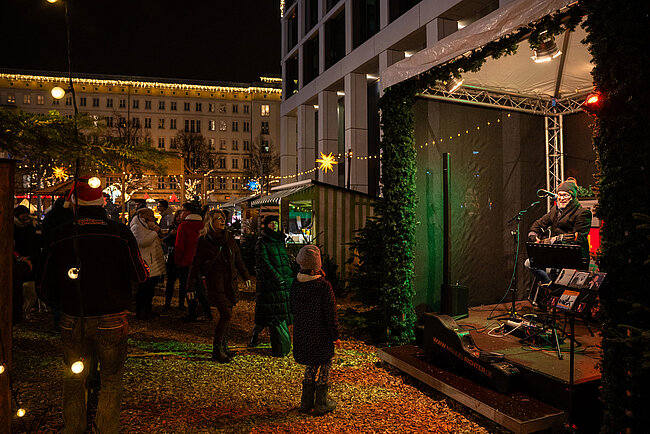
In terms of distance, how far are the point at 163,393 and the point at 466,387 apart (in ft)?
10.9

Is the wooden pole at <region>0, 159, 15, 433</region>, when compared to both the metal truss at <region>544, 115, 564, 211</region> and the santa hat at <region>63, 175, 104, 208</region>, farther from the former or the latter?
the metal truss at <region>544, 115, 564, 211</region>

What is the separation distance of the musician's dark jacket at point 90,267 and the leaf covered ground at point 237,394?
33.7 inches

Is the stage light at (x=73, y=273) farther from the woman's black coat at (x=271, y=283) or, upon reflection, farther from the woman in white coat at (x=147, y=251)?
the woman in white coat at (x=147, y=251)

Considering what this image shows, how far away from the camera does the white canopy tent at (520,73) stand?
4.46m

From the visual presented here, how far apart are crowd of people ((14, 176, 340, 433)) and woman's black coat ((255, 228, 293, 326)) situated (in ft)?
0.05

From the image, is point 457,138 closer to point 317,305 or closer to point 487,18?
point 487,18

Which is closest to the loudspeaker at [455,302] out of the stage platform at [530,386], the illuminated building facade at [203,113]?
the stage platform at [530,386]

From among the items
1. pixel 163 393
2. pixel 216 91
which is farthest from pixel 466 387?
pixel 216 91

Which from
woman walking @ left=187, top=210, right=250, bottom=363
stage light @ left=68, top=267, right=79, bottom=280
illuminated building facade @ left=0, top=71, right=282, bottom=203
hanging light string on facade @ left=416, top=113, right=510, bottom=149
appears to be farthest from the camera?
illuminated building facade @ left=0, top=71, right=282, bottom=203

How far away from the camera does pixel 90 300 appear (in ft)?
10.6

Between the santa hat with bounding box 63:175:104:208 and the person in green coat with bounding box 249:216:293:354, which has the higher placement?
the santa hat with bounding box 63:175:104:208

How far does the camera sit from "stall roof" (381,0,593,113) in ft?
14.4

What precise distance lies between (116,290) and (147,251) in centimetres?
491

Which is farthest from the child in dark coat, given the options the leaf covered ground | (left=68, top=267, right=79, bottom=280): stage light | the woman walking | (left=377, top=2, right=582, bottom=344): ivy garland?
(left=377, top=2, right=582, bottom=344): ivy garland
